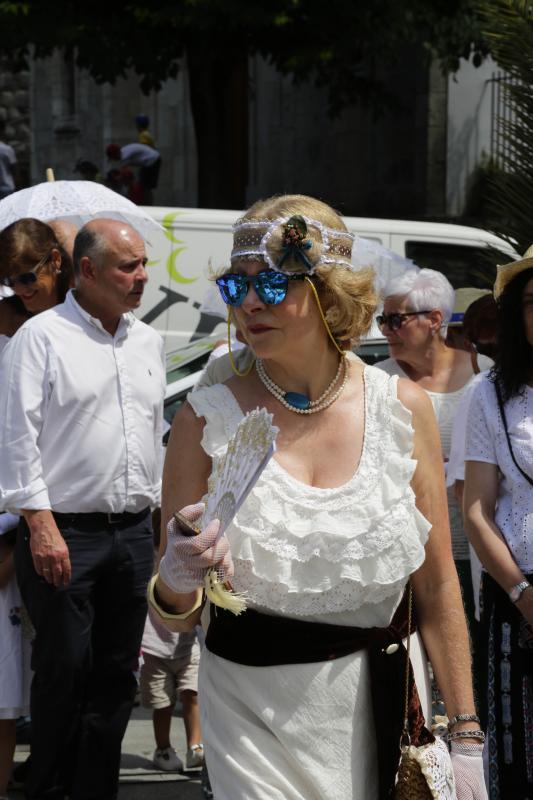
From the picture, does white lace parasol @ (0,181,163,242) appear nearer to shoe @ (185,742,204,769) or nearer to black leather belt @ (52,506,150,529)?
black leather belt @ (52,506,150,529)

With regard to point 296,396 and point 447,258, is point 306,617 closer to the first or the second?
point 296,396

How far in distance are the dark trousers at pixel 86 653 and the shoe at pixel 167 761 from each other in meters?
0.83

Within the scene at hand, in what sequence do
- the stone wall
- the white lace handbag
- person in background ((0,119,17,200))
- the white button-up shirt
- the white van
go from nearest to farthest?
the white lace handbag < the white button-up shirt < the white van < person in background ((0,119,17,200)) < the stone wall

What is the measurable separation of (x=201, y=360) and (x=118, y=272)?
6.95 ft

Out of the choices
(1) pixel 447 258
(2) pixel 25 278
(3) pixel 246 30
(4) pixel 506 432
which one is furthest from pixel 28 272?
(3) pixel 246 30

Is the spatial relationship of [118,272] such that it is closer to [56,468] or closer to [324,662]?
[56,468]

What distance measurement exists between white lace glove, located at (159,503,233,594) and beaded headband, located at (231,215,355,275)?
63 centimetres

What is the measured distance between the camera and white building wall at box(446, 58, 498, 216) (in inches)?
778

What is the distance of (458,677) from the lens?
120 inches

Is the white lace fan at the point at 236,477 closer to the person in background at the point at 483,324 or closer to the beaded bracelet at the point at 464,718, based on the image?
the beaded bracelet at the point at 464,718

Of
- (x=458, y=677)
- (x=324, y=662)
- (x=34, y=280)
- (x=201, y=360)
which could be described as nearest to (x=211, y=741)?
(x=324, y=662)

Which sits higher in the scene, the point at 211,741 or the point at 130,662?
the point at 211,741

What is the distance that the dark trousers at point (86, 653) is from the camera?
4891mm

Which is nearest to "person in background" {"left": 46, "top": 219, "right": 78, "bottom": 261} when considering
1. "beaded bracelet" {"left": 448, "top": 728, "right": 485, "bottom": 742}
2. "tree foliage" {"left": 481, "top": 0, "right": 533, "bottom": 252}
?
"tree foliage" {"left": 481, "top": 0, "right": 533, "bottom": 252}
